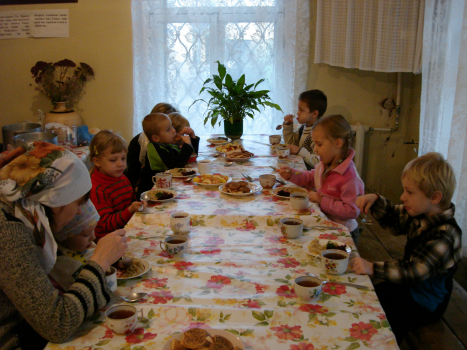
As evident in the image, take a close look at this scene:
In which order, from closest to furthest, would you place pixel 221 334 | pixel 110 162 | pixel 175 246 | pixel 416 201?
pixel 221 334, pixel 175 246, pixel 416 201, pixel 110 162

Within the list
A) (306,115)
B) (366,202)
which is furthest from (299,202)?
(306,115)

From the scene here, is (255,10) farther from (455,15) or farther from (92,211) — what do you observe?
(92,211)

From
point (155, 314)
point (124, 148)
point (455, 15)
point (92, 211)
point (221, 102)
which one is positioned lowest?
point (155, 314)

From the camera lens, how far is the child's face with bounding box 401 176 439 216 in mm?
1391

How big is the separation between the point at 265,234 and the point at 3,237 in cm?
90

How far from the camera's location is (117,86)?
4086mm

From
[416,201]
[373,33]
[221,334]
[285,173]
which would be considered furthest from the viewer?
[373,33]

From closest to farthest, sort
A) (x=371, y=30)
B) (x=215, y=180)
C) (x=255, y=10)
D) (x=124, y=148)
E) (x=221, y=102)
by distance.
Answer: (x=124, y=148) < (x=215, y=180) < (x=221, y=102) < (x=371, y=30) < (x=255, y=10)

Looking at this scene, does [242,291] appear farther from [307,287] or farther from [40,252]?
[40,252]

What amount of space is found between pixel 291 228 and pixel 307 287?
1.35ft

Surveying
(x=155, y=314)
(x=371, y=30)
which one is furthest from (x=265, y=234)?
(x=371, y=30)

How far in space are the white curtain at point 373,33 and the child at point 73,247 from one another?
9.83 feet

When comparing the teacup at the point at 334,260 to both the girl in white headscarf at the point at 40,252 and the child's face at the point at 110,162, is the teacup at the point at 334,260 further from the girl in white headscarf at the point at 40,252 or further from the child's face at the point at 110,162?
the child's face at the point at 110,162

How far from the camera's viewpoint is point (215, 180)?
215 cm
